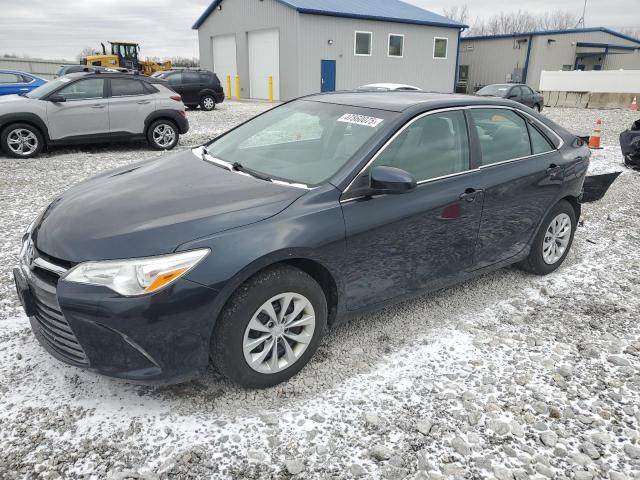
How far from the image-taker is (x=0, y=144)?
9016 millimetres

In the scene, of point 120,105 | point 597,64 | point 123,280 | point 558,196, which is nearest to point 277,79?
point 120,105

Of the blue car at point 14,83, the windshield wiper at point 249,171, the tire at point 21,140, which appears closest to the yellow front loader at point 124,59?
the blue car at point 14,83

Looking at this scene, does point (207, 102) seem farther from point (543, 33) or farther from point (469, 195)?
point (543, 33)

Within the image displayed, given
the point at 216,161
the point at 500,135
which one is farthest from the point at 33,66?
the point at 500,135

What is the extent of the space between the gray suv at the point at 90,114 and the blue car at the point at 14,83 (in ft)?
16.8

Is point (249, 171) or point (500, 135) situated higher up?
point (500, 135)

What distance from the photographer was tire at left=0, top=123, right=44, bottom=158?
8.97 meters

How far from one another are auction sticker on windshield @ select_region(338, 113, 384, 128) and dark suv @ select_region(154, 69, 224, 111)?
16.3 m

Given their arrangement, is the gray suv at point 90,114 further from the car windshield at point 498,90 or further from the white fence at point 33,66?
the white fence at point 33,66

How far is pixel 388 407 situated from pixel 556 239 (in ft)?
8.77

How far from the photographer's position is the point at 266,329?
2762 mm

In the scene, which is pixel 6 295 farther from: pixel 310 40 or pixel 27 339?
pixel 310 40

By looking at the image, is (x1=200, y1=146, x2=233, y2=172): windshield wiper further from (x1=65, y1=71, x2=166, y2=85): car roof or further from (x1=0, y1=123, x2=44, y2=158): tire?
(x1=65, y1=71, x2=166, y2=85): car roof

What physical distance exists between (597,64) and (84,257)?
47.2 m
